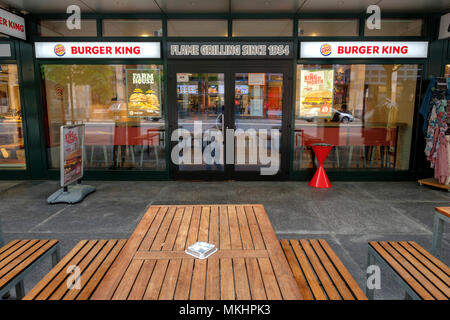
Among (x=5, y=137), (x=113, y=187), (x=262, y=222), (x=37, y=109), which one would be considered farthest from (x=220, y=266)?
(x=5, y=137)

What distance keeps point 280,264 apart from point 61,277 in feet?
4.37

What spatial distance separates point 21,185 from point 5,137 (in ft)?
4.02

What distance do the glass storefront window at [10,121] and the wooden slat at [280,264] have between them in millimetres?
5939

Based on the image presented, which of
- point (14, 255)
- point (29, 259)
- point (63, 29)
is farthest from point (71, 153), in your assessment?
point (29, 259)

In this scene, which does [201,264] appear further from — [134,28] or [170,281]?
[134,28]

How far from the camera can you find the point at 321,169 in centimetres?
607

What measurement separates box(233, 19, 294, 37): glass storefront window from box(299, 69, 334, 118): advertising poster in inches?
33.4

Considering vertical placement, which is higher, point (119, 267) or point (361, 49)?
point (361, 49)

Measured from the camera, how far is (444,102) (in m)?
5.64

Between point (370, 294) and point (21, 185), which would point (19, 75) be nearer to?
point (21, 185)

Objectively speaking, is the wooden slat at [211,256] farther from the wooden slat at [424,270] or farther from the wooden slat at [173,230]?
the wooden slat at [424,270]

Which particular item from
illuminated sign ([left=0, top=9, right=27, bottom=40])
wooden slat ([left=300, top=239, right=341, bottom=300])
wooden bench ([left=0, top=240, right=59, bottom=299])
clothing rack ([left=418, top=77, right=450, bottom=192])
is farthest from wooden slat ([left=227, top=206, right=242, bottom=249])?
illuminated sign ([left=0, top=9, right=27, bottom=40])

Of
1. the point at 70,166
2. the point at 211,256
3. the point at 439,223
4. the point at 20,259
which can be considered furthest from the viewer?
the point at 70,166

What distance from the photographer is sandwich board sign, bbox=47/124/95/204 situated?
16.2 ft
